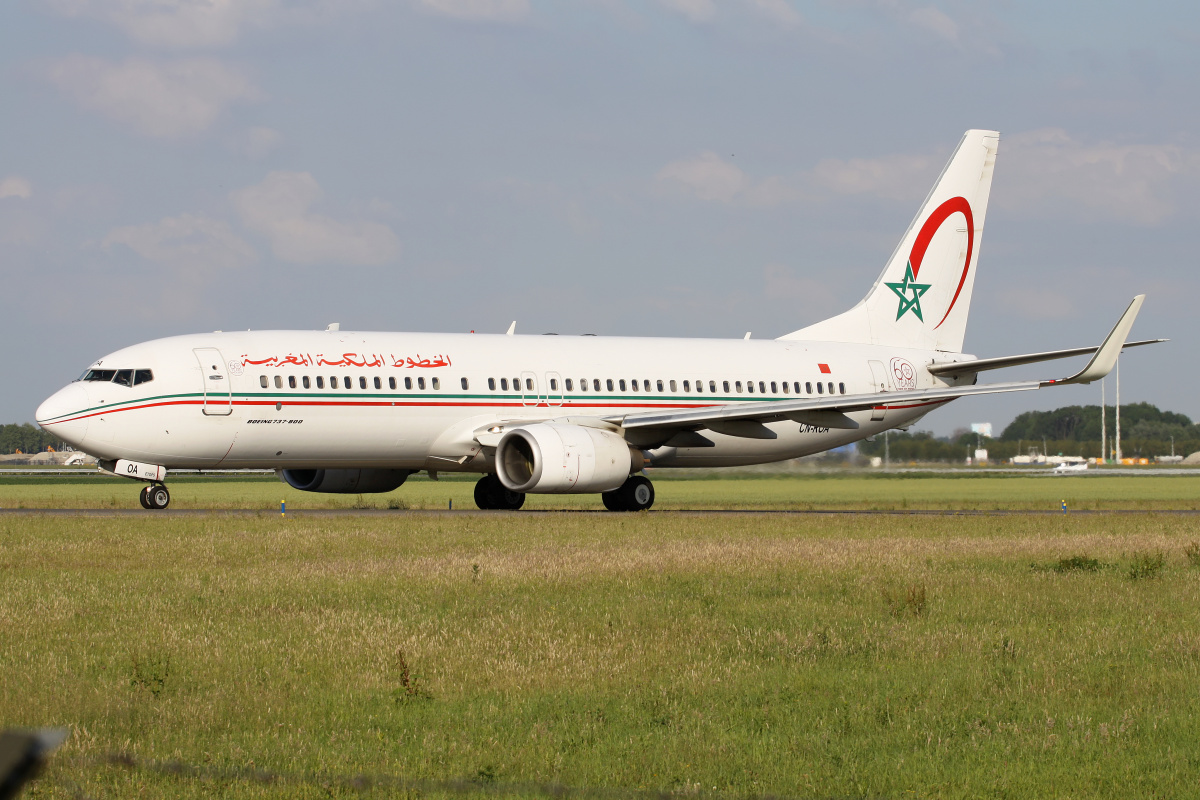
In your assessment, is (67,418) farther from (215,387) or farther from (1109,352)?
(1109,352)

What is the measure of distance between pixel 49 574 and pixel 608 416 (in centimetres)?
1647

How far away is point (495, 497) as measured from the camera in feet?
102

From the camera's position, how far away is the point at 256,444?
26.4 m

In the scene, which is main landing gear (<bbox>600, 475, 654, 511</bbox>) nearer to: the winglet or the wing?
the wing

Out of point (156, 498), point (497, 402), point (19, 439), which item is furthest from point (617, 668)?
point (19, 439)

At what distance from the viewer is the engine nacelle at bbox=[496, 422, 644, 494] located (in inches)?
1037

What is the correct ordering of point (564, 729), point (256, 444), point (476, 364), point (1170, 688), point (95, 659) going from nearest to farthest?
1. point (564, 729)
2. point (1170, 688)
3. point (95, 659)
4. point (256, 444)
5. point (476, 364)

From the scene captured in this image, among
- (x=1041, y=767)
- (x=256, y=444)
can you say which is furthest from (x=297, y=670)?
(x=256, y=444)

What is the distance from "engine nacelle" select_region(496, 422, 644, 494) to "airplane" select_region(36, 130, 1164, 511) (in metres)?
0.04

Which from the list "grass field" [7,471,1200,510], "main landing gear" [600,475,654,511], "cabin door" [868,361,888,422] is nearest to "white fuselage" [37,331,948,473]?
"main landing gear" [600,475,654,511]

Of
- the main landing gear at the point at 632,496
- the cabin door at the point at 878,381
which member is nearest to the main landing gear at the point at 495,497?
the main landing gear at the point at 632,496

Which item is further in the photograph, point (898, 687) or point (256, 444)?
point (256, 444)

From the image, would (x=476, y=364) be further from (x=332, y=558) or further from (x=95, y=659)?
(x=95, y=659)

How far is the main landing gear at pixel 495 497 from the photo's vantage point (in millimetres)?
30891
